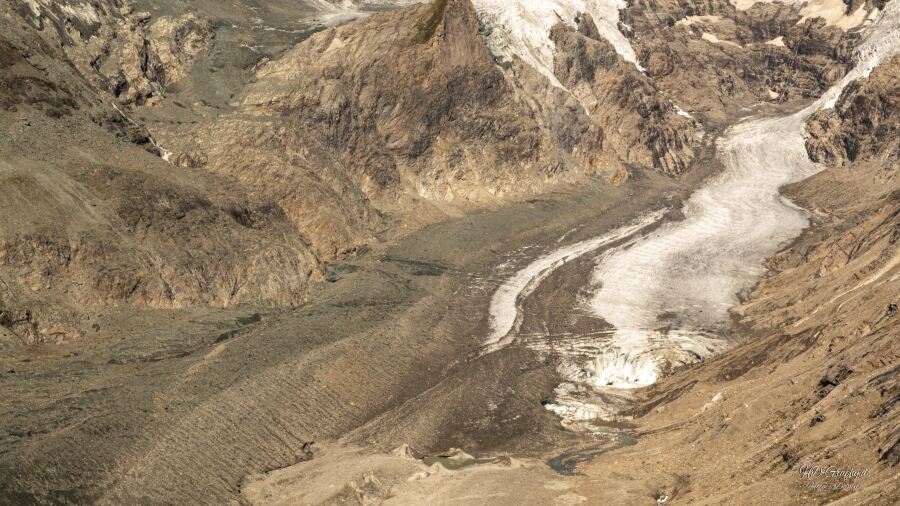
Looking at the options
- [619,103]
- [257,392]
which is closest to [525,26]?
[619,103]

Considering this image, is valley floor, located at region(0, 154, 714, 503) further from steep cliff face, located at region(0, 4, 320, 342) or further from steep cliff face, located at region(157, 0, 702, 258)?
steep cliff face, located at region(157, 0, 702, 258)

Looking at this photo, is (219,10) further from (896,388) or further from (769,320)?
(896,388)

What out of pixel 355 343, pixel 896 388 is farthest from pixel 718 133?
pixel 896 388

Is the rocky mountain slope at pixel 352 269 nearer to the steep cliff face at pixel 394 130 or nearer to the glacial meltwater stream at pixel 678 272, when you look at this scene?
the steep cliff face at pixel 394 130

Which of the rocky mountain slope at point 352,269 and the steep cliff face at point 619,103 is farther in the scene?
the steep cliff face at point 619,103

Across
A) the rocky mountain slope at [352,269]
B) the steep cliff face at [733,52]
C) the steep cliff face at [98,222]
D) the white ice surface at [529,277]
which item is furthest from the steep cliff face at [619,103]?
the steep cliff face at [98,222]

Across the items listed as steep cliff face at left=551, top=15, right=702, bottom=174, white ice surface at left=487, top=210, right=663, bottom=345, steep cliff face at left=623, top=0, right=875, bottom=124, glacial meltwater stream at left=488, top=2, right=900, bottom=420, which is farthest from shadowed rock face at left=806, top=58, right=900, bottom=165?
white ice surface at left=487, top=210, right=663, bottom=345

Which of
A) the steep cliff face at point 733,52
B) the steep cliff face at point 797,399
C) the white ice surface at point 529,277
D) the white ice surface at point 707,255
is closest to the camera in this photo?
the steep cliff face at point 797,399
